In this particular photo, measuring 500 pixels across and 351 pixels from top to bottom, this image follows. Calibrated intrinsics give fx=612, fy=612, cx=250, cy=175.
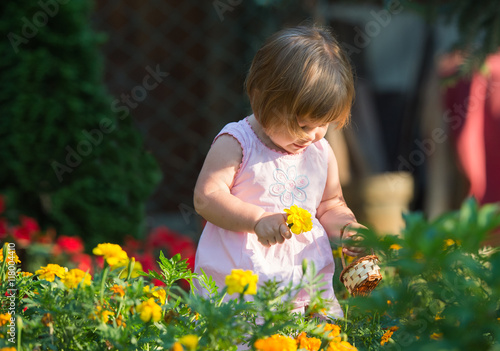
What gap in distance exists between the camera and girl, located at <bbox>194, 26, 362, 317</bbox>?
1.57 meters

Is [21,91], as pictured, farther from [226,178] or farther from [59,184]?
[226,178]

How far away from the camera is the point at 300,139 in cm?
161

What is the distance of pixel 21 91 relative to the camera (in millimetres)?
3344

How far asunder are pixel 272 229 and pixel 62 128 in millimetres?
2265

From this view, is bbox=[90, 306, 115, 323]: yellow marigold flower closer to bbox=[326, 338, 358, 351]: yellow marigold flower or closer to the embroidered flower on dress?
bbox=[326, 338, 358, 351]: yellow marigold flower

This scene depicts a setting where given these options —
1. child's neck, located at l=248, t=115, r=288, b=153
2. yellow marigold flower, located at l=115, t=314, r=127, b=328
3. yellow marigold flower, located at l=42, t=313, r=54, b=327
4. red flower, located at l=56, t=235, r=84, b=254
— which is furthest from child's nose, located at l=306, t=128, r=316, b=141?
red flower, located at l=56, t=235, r=84, b=254

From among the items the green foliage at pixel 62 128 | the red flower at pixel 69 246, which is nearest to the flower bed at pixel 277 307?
the red flower at pixel 69 246

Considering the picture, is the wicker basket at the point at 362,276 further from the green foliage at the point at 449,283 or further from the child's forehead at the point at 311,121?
the green foliage at the point at 449,283

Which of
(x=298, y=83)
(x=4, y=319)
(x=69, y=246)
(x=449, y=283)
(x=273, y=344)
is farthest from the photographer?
(x=69, y=246)

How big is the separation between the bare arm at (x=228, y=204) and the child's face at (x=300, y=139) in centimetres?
11

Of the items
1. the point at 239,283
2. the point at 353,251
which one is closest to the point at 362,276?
the point at 353,251

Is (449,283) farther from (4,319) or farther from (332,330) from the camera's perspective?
(4,319)

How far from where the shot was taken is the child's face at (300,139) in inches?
62.8

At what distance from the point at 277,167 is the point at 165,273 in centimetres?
49
